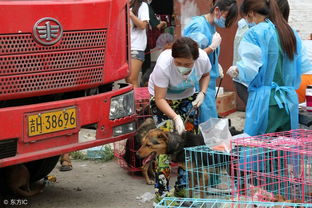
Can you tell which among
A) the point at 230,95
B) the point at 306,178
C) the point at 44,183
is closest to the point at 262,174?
the point at 306,178

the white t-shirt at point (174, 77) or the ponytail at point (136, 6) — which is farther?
the ponytail at point (136, 6)

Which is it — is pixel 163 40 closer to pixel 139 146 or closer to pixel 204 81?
pixel 139 146

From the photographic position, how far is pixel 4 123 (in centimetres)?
468

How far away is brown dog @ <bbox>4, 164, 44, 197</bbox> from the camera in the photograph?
18.0ft

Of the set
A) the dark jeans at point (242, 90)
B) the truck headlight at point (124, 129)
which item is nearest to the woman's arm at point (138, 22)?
the dark jeans at point (242, 90)

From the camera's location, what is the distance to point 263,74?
5.48 meters

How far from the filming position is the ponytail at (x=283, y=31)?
5.47 metres

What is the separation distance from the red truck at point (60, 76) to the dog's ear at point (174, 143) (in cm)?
47

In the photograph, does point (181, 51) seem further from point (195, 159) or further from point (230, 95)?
point (230, 95)

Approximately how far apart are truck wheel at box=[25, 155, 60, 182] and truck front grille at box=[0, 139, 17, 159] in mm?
1152

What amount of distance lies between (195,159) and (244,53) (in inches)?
42.3

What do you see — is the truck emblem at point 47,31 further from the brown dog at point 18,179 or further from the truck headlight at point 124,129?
the brown dog at point 18,179

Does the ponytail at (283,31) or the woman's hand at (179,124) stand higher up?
the ponytail at (283,31)

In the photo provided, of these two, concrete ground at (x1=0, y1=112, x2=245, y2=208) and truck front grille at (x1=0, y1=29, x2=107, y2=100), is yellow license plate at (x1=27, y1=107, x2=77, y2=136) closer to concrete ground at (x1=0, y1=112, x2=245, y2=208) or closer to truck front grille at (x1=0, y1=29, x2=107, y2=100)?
truck front grille at (x1=0, y1=29, x2=107, y2=100)
